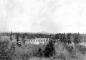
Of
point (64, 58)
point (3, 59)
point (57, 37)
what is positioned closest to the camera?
point (3, 59)

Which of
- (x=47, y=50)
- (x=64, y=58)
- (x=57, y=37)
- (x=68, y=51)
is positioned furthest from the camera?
(x=57, y=37)

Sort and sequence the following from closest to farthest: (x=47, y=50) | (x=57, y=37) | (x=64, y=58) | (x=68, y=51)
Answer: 1. (x=64, y=58)
2. (x=47, y=50)
3. (x=68, y=51)
4. (x=57, y=37)

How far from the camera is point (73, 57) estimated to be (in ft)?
21.9

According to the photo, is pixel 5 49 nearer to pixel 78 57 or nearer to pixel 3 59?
pixel 3 59

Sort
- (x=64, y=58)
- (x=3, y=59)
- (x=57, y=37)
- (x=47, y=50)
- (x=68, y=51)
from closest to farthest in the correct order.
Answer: (x=3, y=59) → (x=64, y=58) → (x=47, y=50) → (x=68, y=51) → (x=57, y=37)

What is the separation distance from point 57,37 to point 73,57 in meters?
3.32

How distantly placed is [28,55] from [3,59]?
4.30ft

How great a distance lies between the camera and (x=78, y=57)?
654cm

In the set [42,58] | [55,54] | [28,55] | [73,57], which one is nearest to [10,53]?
[28,55]

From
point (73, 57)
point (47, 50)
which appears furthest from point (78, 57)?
point (47, 50)

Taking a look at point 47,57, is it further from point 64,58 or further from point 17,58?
point 17,58

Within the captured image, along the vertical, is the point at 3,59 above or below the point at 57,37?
below

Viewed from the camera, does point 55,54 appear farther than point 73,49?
No

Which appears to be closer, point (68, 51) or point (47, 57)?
point (47, 57)
